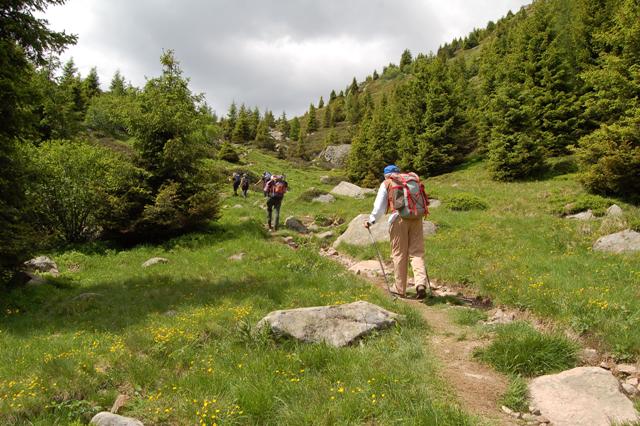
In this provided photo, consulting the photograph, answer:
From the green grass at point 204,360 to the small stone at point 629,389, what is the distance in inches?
84.9

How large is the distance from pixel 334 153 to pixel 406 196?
8001 centimetres

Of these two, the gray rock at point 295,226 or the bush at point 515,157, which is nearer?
the gray rock at point 295,226

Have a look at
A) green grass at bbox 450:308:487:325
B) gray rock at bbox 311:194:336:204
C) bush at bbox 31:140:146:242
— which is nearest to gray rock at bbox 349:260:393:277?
green grass at bbox 450:308:487:325

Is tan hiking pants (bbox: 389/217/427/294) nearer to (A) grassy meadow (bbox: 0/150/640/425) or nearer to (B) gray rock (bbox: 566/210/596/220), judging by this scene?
(A) grassy meadow (bbox: 0/150/640/425)

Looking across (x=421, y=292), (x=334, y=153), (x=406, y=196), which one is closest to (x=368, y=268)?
(x=421, y=292)

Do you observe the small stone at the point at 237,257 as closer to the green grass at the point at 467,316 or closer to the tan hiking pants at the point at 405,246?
the tan hiking pants at the point at 405,246

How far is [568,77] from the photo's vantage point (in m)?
29.9

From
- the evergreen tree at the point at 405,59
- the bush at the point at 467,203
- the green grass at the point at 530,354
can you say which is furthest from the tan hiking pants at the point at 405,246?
the evergreen tree at the point at 405,59

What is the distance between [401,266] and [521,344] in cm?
389

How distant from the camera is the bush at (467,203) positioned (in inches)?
768

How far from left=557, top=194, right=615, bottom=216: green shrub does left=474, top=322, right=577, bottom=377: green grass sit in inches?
513

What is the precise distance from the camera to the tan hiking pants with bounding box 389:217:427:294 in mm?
9148

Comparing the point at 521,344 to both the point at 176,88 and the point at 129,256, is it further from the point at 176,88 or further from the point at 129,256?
the point at 176,88

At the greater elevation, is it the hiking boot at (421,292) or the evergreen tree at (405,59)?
the evergreen tree at (405,59)
